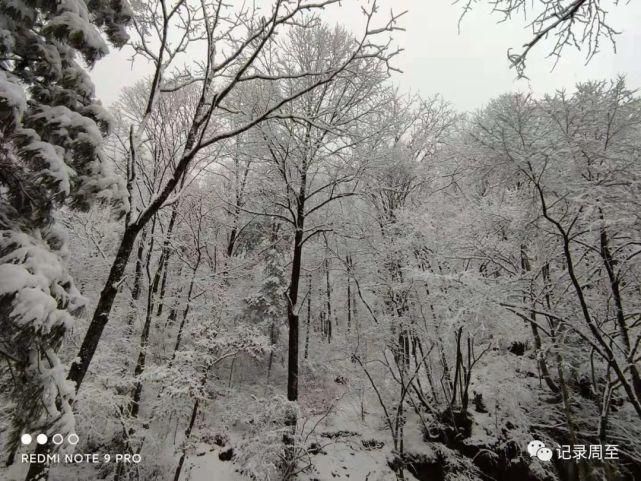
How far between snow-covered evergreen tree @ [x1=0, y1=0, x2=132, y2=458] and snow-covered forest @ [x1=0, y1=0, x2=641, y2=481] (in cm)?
2

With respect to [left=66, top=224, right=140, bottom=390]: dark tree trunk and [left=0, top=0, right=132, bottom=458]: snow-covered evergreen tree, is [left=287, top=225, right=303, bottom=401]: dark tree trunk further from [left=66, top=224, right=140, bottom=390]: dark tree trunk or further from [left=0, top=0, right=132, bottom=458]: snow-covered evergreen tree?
[left=0, top=0, right=132, bottom=458]: snow-covered evergreen tree

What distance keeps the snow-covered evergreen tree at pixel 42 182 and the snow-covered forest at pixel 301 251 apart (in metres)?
0.02

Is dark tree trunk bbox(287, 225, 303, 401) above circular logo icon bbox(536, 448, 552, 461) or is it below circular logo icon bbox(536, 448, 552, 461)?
above

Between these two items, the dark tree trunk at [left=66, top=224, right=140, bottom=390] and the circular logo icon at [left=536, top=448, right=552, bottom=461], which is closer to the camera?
the dark tree trunk at [left=66, top=224, right=140, bottom=390]

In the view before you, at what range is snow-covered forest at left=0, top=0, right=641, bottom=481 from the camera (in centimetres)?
261

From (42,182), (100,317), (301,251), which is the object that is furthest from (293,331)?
(42,182)

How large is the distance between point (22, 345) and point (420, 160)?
43.3ft

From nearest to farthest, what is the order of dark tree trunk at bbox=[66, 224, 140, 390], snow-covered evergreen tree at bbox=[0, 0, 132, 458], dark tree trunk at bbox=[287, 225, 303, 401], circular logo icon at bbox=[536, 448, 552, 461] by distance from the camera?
snow-covered evergreen tree at bbox=[0, 0, 132, 458]
dark tree trunk at bbox=[66, 224, 140, 390]
dark tree trunk at bbox=[287, 225, 303, 401]
circular logo icon at bbox=[536, 448, 552, 461]

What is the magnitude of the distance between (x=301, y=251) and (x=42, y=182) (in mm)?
6816

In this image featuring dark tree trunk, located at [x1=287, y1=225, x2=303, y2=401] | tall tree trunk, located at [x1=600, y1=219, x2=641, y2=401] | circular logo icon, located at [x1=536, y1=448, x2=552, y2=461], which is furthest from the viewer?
circular logo icon, located at [x1=536, y1=448, x2=552, y2=461]

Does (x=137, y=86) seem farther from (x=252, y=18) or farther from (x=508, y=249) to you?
(x=508, y=249)

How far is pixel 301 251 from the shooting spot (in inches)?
354

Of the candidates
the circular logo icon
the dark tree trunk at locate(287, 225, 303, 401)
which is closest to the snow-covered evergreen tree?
the dark tree trunk at locate(287, 225, 303, 401)

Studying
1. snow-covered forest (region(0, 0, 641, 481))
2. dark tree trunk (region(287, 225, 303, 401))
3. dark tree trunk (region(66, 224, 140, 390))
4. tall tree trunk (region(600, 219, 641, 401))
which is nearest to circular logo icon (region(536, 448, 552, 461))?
snow-covered forest (region(0, 0, 641, 481))
